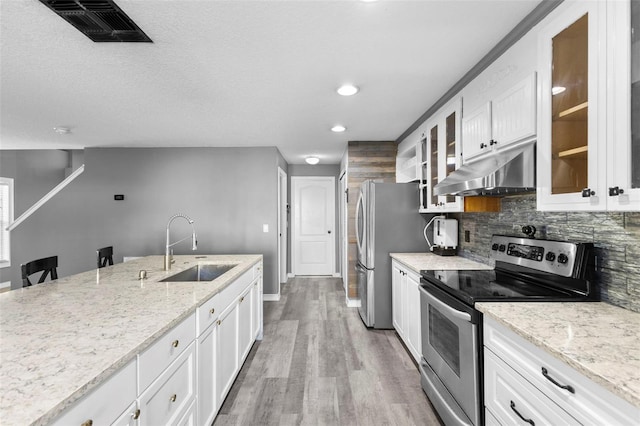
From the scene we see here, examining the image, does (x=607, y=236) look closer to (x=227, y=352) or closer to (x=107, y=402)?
(x=107, y=402)

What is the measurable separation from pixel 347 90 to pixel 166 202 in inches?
140

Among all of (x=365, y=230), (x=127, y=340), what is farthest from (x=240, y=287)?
(x=365, y=230)

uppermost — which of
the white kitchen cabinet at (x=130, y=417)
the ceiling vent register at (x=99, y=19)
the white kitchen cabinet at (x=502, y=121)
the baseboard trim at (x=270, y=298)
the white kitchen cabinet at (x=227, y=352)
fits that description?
the ceiling vent register at (x=99, y=19)

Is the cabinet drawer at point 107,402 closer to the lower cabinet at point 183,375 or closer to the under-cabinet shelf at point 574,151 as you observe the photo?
the lower cabinet at point 183,375

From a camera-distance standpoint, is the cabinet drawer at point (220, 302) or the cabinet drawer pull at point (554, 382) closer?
the cabinet drawer pull at point (554, 382)

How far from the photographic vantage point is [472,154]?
7.20ft

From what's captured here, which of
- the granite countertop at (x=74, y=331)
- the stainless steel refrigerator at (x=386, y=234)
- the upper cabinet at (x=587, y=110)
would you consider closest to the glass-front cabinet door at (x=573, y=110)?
the upper cabinet at (x=587, y=110)

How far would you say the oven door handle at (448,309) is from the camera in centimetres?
161

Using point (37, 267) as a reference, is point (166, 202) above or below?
above

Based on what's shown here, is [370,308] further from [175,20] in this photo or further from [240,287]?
[175,20]

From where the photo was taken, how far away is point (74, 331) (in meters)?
1.19

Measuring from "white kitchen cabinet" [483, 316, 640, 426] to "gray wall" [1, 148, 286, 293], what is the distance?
3.69 m

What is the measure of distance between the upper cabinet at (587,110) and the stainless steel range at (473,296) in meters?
0.40

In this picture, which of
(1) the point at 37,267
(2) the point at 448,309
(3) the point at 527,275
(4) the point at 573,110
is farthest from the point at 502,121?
(1) the point at 37,267
